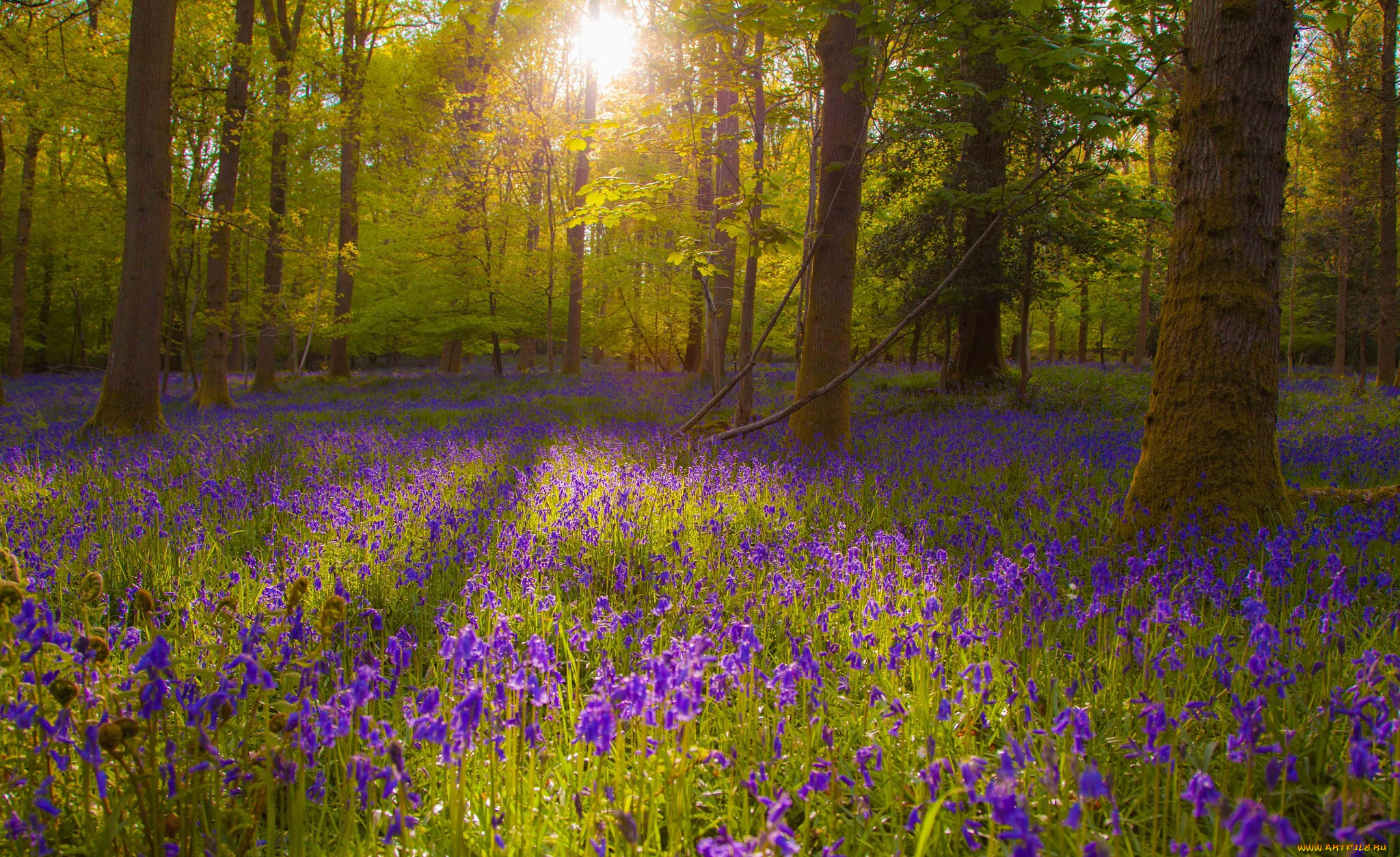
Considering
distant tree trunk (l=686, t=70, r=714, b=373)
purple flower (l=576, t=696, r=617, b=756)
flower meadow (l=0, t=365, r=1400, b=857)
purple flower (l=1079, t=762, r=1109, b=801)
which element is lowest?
flower meadow (l=0, t=365, r=1400, b=857)

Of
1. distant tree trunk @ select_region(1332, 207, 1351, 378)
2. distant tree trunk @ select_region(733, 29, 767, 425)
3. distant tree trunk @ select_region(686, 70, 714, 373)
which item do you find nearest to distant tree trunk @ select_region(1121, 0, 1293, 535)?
Answer: distant tree trunk @ select_region(733, 29, 767, 425)

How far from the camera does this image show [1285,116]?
3699 millimetres

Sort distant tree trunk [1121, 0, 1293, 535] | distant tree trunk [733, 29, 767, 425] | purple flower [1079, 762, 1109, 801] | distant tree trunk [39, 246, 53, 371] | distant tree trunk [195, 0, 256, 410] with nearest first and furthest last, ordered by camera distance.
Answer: purple flower [1079, 762, 1109, 801]
distant tree trunk [1121, 0, 1293, 535]
distant tree trunk [733, 29, 767, 425]
distant tree trunk [195, 0, 256, 410]
distant tree trunk [39, 246, 53, 371]

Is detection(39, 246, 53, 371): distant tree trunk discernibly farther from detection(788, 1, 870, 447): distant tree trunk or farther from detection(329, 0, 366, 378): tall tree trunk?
detection(788, 1, 870, 447): distant tree trunk

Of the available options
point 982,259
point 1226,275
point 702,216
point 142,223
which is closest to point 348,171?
point 702,216

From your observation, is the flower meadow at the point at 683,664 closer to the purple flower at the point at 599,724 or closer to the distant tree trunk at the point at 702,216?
the purple flower at the point at 599,724

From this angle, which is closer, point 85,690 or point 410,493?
point 85,690

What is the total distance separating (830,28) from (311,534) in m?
7.07

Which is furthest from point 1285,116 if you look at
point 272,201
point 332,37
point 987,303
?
point 332,37

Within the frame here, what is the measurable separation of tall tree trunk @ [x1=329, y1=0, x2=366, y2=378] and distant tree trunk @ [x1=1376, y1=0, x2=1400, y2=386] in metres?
22.7

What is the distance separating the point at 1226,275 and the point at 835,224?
163 inches

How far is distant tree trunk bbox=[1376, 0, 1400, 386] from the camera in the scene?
45.3ft

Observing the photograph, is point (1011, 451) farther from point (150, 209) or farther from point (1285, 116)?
point (150, 209)

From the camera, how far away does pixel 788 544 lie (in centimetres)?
378
